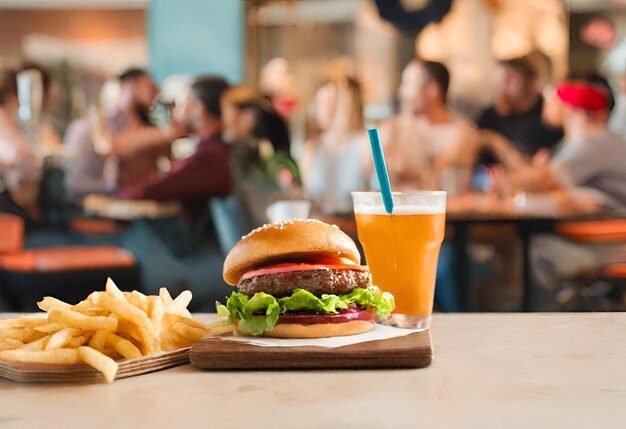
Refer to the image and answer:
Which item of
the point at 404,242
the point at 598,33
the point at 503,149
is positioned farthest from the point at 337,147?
the point at 404,242

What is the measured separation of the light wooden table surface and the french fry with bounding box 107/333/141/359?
5 cm

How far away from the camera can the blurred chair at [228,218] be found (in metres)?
5.97

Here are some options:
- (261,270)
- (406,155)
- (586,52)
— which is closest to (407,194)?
(261,270)

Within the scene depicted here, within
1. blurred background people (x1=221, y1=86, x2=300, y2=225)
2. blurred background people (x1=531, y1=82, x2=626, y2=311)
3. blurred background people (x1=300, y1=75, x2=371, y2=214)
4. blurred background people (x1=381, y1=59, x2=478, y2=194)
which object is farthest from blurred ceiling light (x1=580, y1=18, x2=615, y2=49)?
blurred background people (x1=221, y1=86, x2=300, y2=225)

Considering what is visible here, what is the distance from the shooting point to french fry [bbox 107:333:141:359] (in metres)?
1.29

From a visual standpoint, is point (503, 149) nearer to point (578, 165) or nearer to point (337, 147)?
point (578, 165)

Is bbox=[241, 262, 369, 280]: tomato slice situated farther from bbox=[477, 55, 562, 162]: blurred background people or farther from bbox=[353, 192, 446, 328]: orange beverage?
bbox=[477, 55, 562, 162]: blurred background people

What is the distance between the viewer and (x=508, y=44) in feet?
19.4

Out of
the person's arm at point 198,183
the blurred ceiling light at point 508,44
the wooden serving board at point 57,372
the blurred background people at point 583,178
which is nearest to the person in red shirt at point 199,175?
the person's arm at point 198,183

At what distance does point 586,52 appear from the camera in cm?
592

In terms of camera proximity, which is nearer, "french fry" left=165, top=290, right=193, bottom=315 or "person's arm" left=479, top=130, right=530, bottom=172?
"french fry" left=165, top=290, right=193, bottom=315

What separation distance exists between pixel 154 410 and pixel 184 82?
17.1ft

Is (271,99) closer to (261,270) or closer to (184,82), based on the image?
(184,82)

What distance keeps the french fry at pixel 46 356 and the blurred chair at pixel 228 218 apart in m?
4.75
